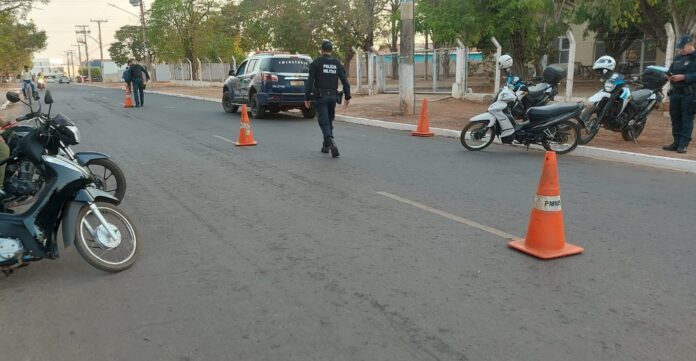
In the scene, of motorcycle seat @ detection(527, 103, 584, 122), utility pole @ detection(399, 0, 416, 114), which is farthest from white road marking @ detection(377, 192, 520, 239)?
utility pole @ detection(399, 0, 416, 114)

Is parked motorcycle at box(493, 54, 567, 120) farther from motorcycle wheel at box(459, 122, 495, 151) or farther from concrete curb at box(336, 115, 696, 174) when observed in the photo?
concrete curb at box(336, 115, 696, 174)

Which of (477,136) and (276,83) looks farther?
(276,83)

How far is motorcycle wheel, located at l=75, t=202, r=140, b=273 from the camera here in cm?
429

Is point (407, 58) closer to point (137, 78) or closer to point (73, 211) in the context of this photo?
point (137, 78)

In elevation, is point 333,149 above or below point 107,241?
above

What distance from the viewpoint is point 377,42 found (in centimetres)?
4403

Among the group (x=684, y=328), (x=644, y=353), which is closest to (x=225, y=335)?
(x=644, y=353)

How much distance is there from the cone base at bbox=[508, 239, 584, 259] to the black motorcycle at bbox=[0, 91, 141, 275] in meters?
3.18

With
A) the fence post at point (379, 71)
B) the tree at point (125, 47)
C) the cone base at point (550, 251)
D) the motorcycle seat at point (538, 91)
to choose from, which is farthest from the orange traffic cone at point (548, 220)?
the tree at point (125, 47)

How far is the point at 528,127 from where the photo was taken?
9828 millimetres

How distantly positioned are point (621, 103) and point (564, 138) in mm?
1391

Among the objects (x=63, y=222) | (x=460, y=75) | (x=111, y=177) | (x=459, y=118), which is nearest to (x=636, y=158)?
(x=459, y=118)

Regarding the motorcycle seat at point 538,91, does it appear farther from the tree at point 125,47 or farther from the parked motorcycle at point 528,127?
the tree at point 125,47

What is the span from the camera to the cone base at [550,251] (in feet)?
15.1
